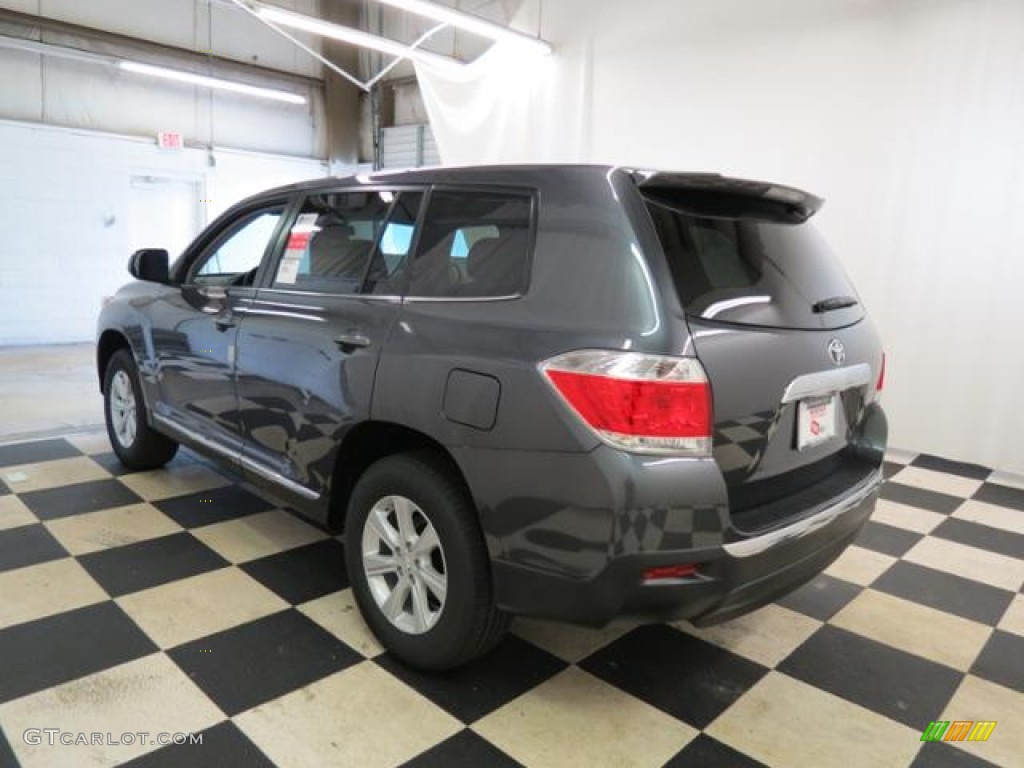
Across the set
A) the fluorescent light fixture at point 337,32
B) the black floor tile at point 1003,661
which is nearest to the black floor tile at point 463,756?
the black floor tile at point 1003,661

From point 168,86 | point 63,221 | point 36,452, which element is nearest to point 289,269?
point 36,452

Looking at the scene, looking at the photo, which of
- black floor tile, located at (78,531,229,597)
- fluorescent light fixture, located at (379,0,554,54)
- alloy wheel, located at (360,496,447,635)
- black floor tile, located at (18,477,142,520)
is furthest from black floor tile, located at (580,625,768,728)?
fluorescent light fixture, located at (379,0,554,54)

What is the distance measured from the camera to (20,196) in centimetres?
741

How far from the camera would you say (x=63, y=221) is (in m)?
7.77

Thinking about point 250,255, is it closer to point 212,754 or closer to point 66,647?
point 66,647

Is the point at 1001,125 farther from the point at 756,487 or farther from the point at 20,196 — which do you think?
the point at 20,196

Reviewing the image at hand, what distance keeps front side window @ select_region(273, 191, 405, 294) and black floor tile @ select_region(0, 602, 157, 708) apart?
1.14 m

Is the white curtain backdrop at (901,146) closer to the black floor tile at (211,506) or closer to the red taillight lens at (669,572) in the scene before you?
the red taillight lens at (669,572)

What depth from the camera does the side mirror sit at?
3113 millimetres

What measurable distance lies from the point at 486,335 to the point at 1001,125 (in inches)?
142

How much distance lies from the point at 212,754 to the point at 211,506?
5.38ft

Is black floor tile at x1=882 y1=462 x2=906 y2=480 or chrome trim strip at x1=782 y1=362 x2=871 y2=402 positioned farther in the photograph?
black floor tile at x1=882 y1=462 x2=906 y2=480

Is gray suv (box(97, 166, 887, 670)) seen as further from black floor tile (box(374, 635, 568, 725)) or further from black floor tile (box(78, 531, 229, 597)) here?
black floor tile (box(78, 531, 229, 597))

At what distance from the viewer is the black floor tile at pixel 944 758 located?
5.54ft
